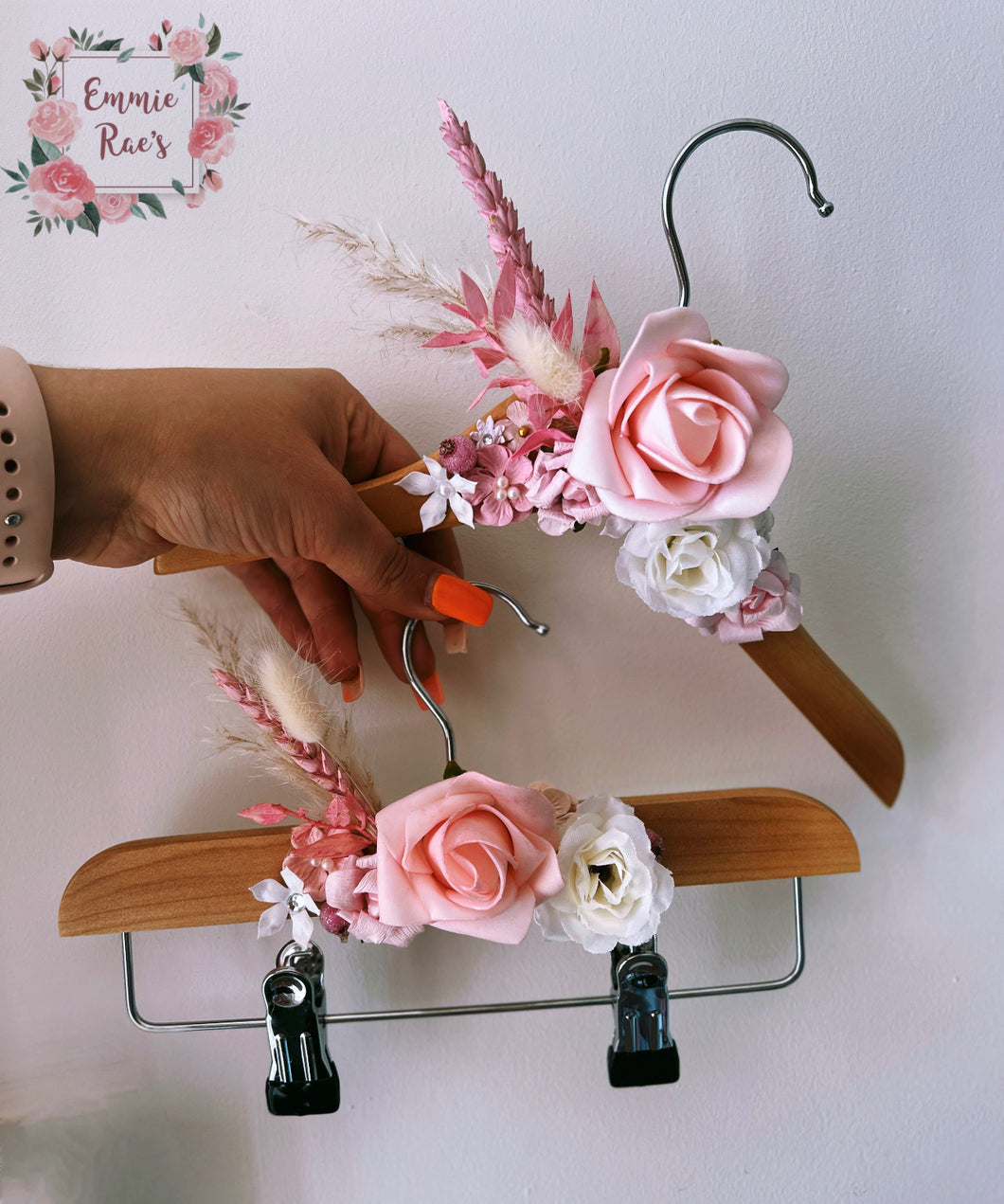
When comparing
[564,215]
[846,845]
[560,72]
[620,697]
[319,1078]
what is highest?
[560,72]

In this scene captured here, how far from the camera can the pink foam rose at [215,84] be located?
77 cm

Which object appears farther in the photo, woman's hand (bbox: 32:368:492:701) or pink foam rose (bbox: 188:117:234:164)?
pink foam rose (bbox: 188:117:234:164)

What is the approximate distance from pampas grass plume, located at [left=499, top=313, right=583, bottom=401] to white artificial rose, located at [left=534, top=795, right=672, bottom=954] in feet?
0.96

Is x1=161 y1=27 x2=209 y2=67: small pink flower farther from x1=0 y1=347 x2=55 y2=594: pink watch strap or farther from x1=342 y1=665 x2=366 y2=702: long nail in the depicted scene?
x1=342 y1=665 x2=366 y2=702: long nail

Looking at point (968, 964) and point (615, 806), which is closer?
point (615, 806)

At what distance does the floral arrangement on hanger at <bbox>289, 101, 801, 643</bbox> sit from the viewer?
524 mm

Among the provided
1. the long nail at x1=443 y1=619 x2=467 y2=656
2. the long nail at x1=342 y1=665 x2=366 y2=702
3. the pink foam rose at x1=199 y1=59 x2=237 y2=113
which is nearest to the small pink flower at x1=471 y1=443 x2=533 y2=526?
the long nail at x1=443 y1=619 x2=467 y2=656

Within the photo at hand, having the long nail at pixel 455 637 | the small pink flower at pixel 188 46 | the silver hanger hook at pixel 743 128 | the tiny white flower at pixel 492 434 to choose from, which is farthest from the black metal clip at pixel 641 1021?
the small pink flower at pixel 188 46

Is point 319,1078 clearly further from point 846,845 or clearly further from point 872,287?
point 872,287

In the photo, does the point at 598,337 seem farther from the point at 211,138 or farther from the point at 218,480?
the point at 211,138

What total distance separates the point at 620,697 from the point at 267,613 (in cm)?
33

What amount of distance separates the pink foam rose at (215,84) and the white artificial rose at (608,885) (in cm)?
71

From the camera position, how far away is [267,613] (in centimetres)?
77

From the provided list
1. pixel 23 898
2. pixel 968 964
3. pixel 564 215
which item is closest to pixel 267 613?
pixel 23 898
